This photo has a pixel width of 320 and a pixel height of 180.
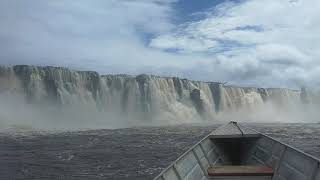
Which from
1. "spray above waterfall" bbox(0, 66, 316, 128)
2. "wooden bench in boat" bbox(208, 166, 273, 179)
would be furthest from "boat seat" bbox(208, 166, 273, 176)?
"spray above waterfall" bbox(0, 66, 316, 128)

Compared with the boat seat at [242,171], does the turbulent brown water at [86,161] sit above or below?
below

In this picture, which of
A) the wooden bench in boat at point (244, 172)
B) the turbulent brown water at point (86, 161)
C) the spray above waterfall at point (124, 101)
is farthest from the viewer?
the spray above waterfall at point (124, 101)

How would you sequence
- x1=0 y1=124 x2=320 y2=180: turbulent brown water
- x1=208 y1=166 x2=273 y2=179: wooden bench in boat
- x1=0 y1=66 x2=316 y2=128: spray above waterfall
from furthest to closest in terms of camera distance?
x1=0 y1=66 x2=316 y2=128: spray above waterfall < x1=0 y1=124 x2=320 y2=180: turbulent brown water < x1=208 y1=166 x2=273 y2=179: wooden bench in boat

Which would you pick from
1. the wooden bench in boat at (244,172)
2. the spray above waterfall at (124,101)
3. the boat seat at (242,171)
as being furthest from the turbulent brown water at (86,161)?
the spray above waterfall at (124,101)

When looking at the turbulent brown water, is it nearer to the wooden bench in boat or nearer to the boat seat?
the boat seat

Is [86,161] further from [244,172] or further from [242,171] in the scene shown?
[244,172]

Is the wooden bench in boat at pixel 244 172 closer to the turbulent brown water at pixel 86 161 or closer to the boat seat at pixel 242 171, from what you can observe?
the boat seat at pixel 242 171

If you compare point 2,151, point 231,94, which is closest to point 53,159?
point 2,151

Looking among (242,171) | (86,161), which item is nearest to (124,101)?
(86,161)

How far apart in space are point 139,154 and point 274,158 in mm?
28270

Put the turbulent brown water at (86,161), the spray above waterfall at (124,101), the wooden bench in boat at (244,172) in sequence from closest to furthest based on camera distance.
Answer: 1. the wooden bench in boat at (244,172)
2. the turbulent brown water at (86,161)
3. the spray above waterfall at (124,101)

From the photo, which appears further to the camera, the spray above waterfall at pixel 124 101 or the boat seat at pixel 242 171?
the spray above waterfall at pixel 124 101

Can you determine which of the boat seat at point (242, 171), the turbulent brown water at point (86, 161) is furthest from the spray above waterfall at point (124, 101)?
the boat seat at point (242, 171)

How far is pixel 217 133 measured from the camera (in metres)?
18.0
